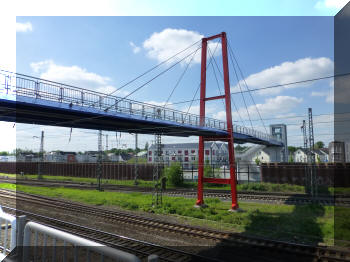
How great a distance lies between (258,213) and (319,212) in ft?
12.5

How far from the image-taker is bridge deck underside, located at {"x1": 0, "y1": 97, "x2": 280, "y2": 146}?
12.7m

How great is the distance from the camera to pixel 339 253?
27.5 ft

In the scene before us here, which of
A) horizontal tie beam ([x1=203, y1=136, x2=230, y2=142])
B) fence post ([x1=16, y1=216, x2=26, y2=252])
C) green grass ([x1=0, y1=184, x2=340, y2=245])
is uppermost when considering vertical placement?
horizontal tie beam ([x1=203, y1=136, x2=230, y2=142])

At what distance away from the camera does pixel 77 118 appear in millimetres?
15641

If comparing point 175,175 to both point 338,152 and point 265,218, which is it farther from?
point 338,152

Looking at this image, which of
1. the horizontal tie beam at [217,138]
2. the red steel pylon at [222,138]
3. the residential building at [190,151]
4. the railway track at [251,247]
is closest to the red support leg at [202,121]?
the red steel pylon at [222,138]

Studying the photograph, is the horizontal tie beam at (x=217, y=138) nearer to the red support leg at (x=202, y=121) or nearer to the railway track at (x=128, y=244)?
the red support leg at (x=202, y=121)

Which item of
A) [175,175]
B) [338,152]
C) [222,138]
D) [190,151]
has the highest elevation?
[222,138]

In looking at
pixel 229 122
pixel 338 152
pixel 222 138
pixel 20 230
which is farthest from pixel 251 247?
pixel 338 152

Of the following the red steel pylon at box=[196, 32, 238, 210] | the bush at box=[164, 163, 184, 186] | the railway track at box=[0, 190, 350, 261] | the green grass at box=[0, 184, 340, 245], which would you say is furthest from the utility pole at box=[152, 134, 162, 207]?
the bush at box=[164, 163, 184, 186]

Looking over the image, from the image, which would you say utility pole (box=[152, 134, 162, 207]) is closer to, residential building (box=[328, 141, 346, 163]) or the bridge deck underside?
the bridge deck underside

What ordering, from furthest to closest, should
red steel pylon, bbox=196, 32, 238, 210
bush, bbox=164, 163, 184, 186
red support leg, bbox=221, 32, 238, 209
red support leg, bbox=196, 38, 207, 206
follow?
bush, bbox=164, 163, 184, 186 < red support leg, bbox=196, 38, 207, 206 < red steel pylon, bbox=196, 32, 238, 210 < red support leg, bbox=221, 32, 238, 209

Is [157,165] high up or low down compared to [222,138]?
down

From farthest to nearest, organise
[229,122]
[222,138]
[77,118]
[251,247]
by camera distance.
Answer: [222,138], [229,122], [77,118], [251,247]
